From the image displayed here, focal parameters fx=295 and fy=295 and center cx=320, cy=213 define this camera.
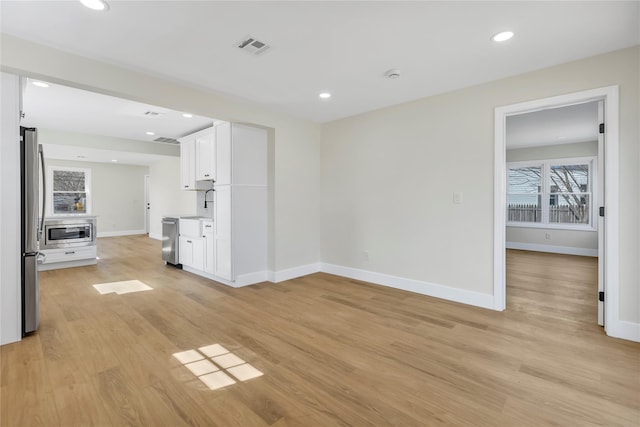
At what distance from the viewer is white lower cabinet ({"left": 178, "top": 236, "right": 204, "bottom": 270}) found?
187 inches

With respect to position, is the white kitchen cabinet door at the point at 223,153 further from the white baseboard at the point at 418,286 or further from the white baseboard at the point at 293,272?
the white baseboard at the point at 418,286

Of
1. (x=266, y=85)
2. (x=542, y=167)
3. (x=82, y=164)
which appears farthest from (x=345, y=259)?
(x=82, y=164)

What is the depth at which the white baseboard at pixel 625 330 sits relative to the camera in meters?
2.51

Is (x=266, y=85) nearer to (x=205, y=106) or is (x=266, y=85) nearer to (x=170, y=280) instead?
(x=205, y=106)

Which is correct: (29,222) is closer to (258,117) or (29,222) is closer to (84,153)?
(258,117)

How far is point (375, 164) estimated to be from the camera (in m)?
4.30

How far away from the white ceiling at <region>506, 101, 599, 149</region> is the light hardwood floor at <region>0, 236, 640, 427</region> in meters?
2.70

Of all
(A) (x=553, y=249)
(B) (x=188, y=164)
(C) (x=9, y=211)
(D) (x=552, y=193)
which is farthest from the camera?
(D) (x=552, y=193)

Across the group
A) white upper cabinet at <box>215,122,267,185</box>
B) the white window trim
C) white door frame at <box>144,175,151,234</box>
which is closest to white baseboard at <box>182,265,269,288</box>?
white upper cabinet at <box>215,122,267,185</box>

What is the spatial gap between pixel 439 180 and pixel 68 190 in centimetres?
1073

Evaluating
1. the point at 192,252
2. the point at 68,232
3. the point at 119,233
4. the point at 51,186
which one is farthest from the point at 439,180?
the point at 51,186

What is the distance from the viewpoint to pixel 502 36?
2.33 meters

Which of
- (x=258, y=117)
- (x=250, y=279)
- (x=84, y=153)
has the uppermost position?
(x=84, y=153)

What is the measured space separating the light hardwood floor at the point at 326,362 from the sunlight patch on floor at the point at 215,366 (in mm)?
74
